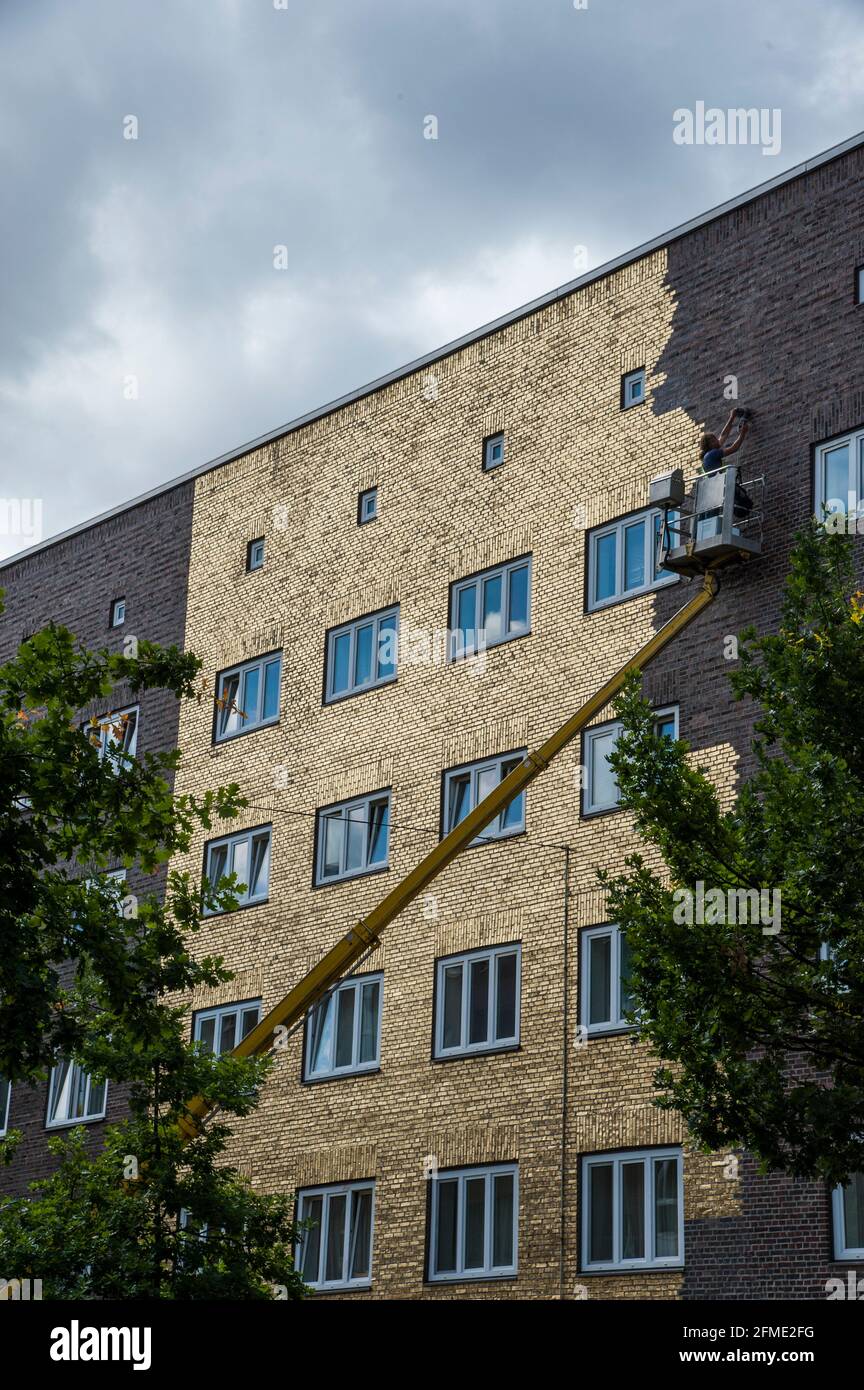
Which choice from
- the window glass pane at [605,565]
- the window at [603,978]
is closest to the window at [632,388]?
the window glass pane at [605,565]

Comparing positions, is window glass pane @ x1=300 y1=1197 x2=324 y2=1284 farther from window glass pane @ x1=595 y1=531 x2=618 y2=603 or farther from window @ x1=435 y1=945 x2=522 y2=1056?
window glass pane @ x1=595 y1=531 x2=618 y2=603

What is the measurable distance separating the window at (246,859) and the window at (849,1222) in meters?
12.6

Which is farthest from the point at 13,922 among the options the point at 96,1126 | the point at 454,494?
the point at 96,1126

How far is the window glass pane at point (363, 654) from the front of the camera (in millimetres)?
30438

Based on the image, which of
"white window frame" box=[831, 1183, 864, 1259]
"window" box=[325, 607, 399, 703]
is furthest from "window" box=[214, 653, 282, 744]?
"white window frame" box=[831, 1183, 864, 1259]

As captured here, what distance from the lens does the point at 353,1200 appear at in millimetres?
27312

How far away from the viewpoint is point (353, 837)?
97.3 feet

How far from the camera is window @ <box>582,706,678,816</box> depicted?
25609 millimetres

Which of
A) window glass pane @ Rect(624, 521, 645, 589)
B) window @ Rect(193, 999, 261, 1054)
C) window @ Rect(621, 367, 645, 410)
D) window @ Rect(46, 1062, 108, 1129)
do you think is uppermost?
window @ Rect(621, 367, 645, 410)

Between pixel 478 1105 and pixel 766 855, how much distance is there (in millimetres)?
10453

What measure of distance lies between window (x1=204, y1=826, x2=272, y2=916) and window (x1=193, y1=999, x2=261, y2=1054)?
69.7 inches

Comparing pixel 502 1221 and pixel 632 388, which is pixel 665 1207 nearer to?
pixel 502 1221

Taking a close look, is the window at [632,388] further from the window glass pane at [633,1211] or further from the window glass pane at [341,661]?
the window glass pane at [633,1211]

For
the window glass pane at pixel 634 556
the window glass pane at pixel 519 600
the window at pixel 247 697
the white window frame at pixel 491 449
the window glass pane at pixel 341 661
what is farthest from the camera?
the window at pixel 247 697
